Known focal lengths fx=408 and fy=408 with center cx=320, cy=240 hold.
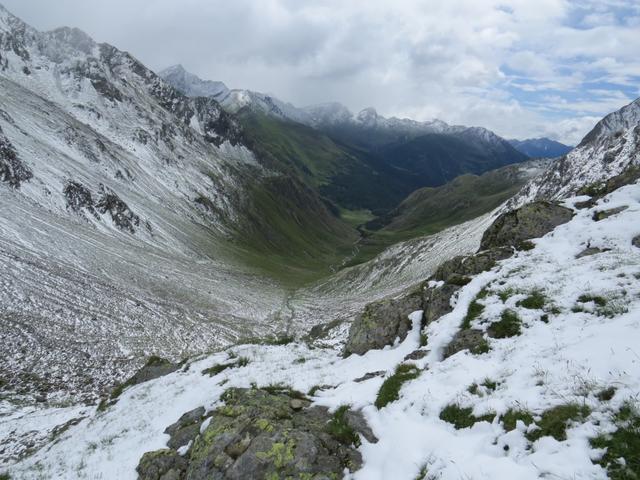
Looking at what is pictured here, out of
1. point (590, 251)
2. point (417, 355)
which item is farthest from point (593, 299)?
point (417, 355)

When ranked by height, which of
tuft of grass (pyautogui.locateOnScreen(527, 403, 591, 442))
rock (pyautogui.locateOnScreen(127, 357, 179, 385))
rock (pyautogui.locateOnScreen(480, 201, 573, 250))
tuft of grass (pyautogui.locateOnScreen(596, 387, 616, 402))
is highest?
rock (pyautogui.locateOnScreen(480, 201, 573, 250))

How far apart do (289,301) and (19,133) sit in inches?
2921

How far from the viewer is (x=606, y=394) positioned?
306 inches

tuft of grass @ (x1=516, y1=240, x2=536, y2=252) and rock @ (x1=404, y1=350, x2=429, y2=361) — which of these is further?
tuft of grass @ (x1=516, y1=240, x2=536, y2=252)

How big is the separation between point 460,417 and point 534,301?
20.0 feet

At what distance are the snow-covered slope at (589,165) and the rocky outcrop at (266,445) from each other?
102 meters

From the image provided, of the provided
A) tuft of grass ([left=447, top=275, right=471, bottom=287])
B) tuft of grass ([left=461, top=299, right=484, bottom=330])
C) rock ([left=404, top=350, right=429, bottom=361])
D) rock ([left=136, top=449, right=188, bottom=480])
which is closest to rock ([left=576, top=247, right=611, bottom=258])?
tuft of grass ([left=447, top=275, right=471, bottom=287])

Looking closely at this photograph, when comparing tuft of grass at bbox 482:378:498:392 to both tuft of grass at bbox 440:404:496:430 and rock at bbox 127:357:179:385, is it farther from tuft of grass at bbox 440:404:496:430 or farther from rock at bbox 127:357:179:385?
rock at bbox 127:357:179:385

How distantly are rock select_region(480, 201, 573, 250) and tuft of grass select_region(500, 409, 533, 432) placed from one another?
1329 centimetres

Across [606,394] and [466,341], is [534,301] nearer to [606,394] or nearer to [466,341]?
[466,341]

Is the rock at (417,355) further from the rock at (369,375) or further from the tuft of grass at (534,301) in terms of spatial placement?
the tuft of grass at (534,301)

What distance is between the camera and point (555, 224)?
68.1 feet

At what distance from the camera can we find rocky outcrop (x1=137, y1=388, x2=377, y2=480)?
9.49m

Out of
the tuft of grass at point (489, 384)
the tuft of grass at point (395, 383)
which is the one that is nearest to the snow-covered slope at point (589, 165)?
the tuft of grass at point (395, 383)
